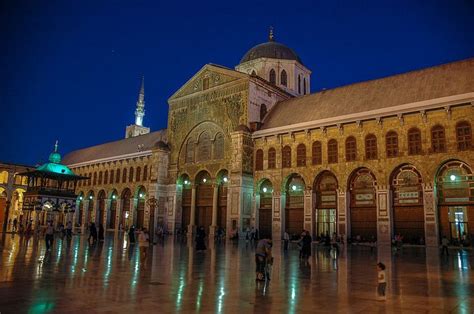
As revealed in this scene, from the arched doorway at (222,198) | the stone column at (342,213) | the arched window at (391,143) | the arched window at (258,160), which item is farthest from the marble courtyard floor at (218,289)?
the arched doorway at (222,198)

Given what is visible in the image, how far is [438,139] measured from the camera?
24.4 meters

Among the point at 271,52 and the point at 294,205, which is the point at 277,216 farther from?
the point at 271,52

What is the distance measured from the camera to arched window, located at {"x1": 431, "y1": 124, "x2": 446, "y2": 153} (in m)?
24.2

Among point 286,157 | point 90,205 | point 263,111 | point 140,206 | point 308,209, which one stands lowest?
point 308,209

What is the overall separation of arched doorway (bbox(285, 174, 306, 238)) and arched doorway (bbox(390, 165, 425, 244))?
22.8 feet

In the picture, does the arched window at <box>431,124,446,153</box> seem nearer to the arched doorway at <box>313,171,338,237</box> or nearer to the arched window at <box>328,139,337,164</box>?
the arched window at <box>328,139,337,164</box>

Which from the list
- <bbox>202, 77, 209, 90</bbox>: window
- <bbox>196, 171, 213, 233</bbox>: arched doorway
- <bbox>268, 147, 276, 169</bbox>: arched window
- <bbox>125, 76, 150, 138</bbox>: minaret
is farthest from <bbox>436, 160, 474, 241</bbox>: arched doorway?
<bbox>125, 76, 150, 138</bbox>: minaret

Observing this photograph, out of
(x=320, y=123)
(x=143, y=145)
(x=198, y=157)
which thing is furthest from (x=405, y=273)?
(x=143, y=145)

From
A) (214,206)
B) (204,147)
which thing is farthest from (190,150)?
(214,206)

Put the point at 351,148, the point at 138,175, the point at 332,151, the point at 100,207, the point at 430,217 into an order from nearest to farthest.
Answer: the point at 430,217, the point at 351,148, the point at 332,151, the point at 138,175, the point at 100,207

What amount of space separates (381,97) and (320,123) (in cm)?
464

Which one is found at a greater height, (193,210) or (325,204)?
(325,204)

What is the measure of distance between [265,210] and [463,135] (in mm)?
15356

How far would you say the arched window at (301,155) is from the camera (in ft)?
99.3
